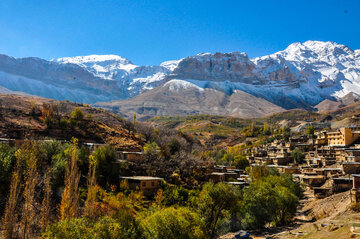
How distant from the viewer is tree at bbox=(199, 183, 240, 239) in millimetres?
20672

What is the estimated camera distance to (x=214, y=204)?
2070cm

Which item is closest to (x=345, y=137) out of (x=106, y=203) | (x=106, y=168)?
(x=106, y=168)

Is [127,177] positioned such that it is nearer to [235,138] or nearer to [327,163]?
[327,163]

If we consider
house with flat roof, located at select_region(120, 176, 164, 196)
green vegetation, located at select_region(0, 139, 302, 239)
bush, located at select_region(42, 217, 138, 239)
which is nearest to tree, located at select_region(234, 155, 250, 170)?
green vegetation, located at select_region(0, 139, 302, 239)

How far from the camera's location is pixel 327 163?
133 feet

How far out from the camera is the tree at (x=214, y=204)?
2067 cm

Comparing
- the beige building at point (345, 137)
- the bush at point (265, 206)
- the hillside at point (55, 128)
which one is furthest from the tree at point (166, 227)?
the beige building at point (345, 137)

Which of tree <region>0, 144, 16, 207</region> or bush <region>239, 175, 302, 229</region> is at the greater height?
tree <region>0, 144, 16, 207</region>

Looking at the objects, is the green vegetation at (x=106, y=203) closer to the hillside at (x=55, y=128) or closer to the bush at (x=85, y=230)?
the bush at (x=85, y=230)

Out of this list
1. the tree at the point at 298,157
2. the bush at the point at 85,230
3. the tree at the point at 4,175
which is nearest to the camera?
the bush at the point at 85,230

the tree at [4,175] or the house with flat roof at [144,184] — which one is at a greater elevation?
the tree at [4,175]

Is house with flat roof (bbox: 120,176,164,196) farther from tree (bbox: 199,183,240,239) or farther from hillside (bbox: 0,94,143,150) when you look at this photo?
hillside (bbox: 0,94,143,150)

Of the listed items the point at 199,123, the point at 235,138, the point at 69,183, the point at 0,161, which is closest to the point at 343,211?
the point at 69,183

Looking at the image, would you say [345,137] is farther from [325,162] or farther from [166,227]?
[166,227]
